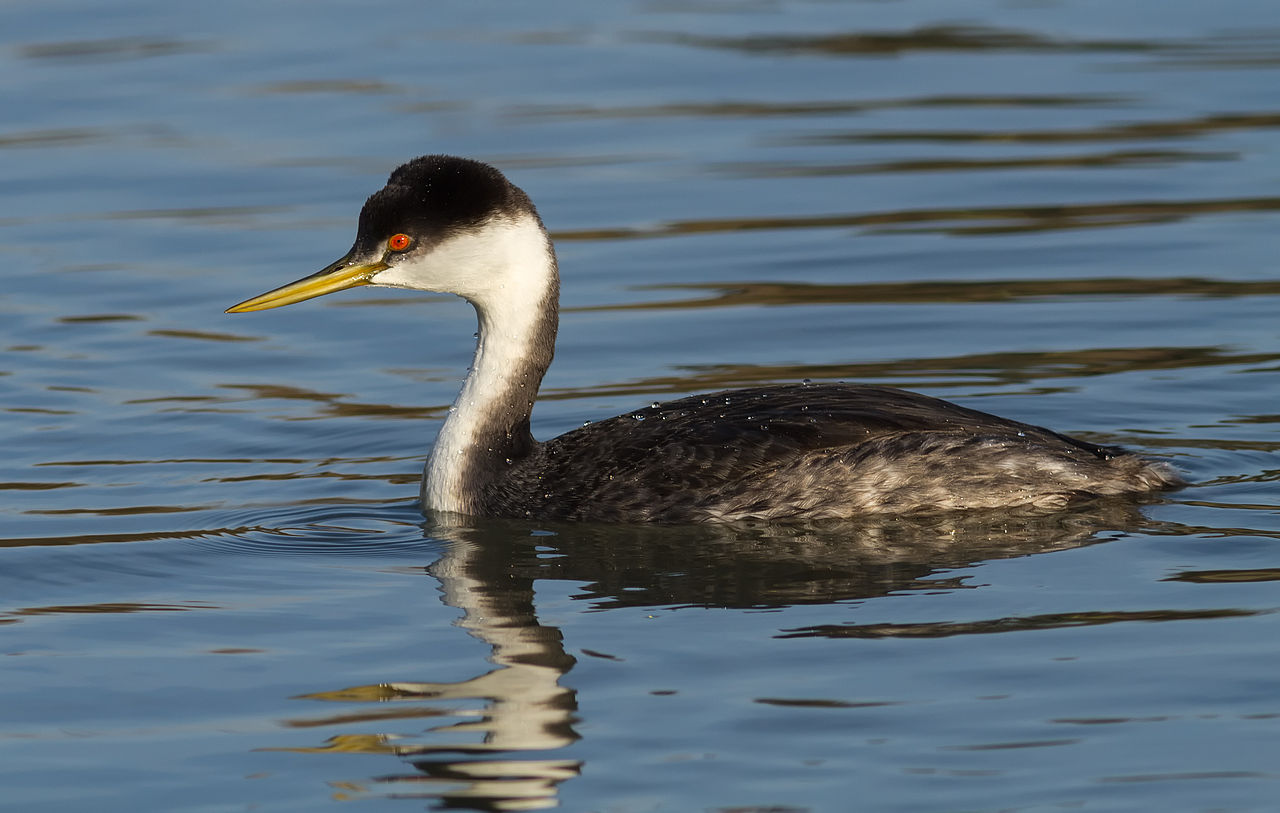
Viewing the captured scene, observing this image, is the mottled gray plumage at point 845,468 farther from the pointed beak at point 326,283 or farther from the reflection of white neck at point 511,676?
the pointed beak at point 326,283

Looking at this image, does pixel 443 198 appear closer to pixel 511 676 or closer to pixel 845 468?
pixel 845 468

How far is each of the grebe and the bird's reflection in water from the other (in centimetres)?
12

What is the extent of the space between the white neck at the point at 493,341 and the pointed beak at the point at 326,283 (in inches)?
3.0

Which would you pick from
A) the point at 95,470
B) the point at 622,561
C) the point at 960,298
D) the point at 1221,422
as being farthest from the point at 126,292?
the point at 1221,422

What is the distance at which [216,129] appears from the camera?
1806cm

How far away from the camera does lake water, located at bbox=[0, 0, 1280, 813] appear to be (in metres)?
6.98

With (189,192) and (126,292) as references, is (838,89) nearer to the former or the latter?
(189,192)

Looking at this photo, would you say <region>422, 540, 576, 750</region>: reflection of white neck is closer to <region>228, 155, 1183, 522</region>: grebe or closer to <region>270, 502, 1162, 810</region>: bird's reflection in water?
<region>270, 502, 1162, 810</region>: bird's reflection in water

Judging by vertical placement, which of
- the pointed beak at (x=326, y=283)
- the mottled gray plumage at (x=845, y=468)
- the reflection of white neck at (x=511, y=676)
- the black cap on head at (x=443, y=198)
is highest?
the black cap on head at (x=443, y=198)

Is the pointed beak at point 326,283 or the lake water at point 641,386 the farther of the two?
the pointed beak at point 326,283

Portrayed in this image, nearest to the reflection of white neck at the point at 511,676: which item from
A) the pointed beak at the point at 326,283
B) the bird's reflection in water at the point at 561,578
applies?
the bird's reflection in water at the point at 561,578

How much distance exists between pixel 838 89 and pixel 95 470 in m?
9.80

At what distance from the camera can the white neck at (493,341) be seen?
983 centimetres

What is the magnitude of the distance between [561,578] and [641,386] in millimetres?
3142
